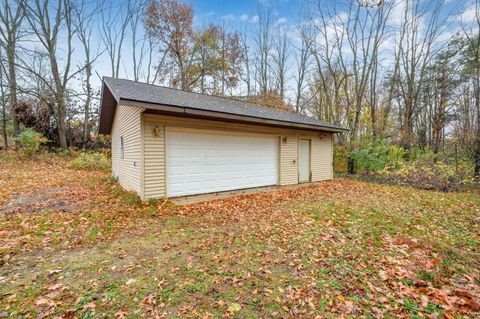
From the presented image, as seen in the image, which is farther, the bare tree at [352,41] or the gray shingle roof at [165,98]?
the bare tree at [352,41]

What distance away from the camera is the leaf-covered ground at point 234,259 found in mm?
2451

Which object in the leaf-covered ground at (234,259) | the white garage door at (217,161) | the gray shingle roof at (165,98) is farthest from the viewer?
the white garage door at (217,161)

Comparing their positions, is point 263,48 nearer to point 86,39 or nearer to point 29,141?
point 86,39

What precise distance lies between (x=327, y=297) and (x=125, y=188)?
6.99 meters

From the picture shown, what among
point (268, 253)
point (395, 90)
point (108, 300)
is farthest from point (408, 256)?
point (395, 90)

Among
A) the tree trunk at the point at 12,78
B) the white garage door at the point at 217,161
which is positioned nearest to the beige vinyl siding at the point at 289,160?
the white garage door at the point at 217,161

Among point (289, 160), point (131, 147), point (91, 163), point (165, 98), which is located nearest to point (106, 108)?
point (131, 147)

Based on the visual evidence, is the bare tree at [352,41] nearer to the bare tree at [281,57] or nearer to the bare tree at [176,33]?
the bare tree at [281,57]

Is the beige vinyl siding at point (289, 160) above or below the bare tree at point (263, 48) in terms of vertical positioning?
below

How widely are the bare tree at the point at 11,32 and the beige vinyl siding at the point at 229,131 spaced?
13.3 m

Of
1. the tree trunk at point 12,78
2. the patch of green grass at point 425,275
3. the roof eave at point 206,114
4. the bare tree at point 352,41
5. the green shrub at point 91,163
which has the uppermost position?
the bare tree at point 352,41

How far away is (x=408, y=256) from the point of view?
361 cm

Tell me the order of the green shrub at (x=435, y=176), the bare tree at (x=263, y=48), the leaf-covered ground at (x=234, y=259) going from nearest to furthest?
the leaf-covered ground at (x=234, y=259) < the green shrub at (x=435, y=176) < the bare tree at (x=263, y=48)

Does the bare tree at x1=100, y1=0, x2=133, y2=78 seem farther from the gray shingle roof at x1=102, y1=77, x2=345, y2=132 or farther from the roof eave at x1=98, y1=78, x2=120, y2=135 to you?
the gray shingle roof at x1=102, y1=77, x2=345, y2=132
